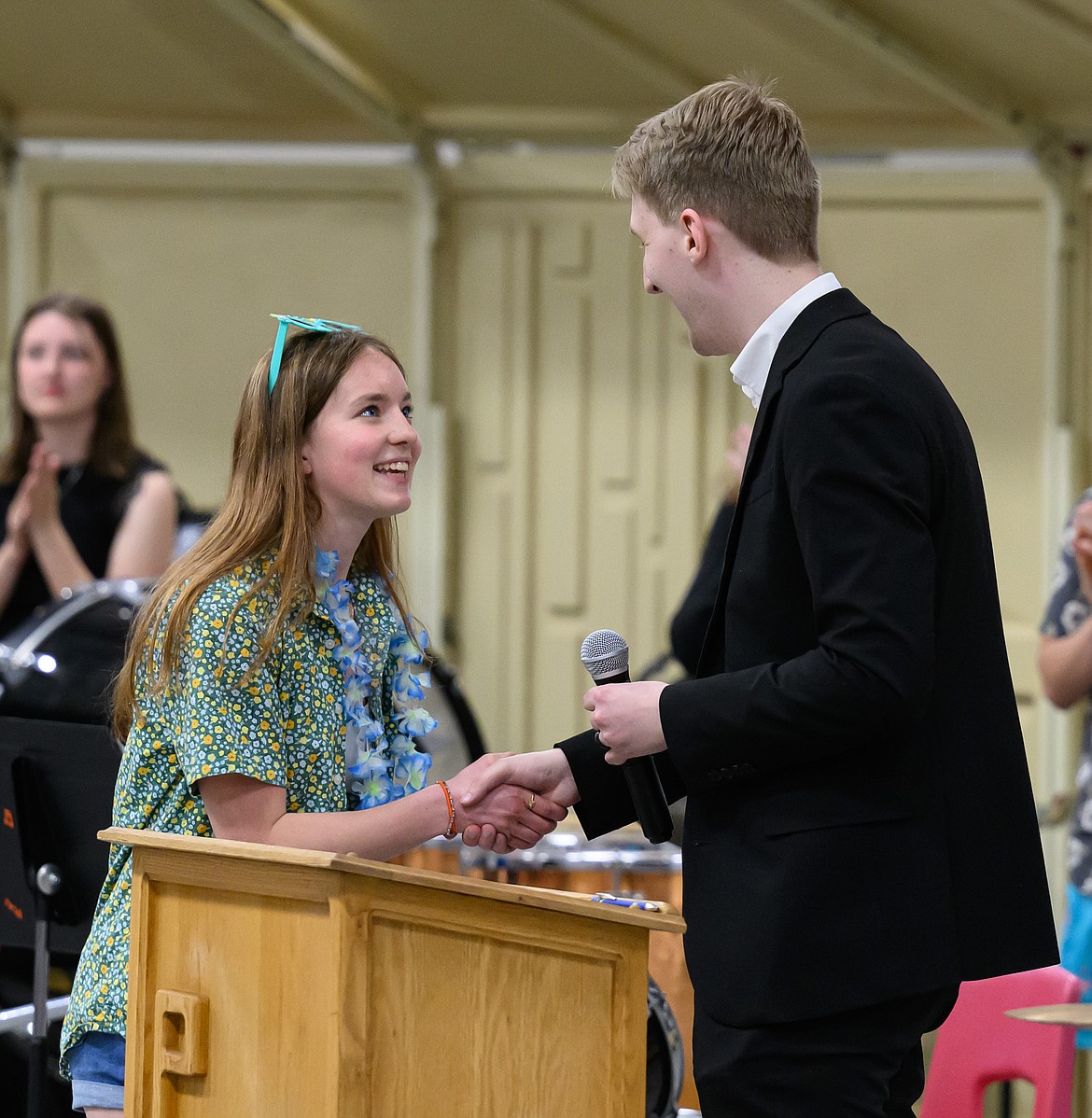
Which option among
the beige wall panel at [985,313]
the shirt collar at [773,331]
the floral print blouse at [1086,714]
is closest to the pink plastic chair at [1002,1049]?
the floral print blouse at [1086,714]

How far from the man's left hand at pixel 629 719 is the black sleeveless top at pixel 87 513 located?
266cm

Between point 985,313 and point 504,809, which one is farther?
point 985,313

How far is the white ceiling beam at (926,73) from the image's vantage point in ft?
15.1

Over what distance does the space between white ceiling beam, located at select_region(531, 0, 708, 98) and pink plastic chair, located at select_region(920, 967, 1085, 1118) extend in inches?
113

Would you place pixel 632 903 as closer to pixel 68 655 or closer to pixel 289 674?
pixel 289 674

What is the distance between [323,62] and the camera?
5.17 meters

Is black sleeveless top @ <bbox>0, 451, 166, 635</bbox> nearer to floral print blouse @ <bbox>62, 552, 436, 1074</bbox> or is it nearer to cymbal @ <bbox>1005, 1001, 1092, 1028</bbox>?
floral print blouse @ <bbox>62, 552, 436, 1074</bbox>

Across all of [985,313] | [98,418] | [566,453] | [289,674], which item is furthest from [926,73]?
[289,674]

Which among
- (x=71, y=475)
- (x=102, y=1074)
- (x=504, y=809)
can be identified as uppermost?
(x=71, y=475)

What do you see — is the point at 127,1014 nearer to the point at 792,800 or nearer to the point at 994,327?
the point at 792,800

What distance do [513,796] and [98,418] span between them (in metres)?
2.48

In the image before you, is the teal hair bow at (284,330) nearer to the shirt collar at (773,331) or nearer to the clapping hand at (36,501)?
the shirt collar at (773,331)

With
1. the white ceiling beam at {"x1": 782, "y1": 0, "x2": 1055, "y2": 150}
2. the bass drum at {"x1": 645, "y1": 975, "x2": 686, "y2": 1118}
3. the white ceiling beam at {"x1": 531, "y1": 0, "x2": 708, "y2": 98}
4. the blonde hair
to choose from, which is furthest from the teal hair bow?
the white ceiling beam at {"x1": 531, "y1": 0, "x2": 708, "y2": 98}

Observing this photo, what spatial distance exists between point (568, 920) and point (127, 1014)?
0.50m
